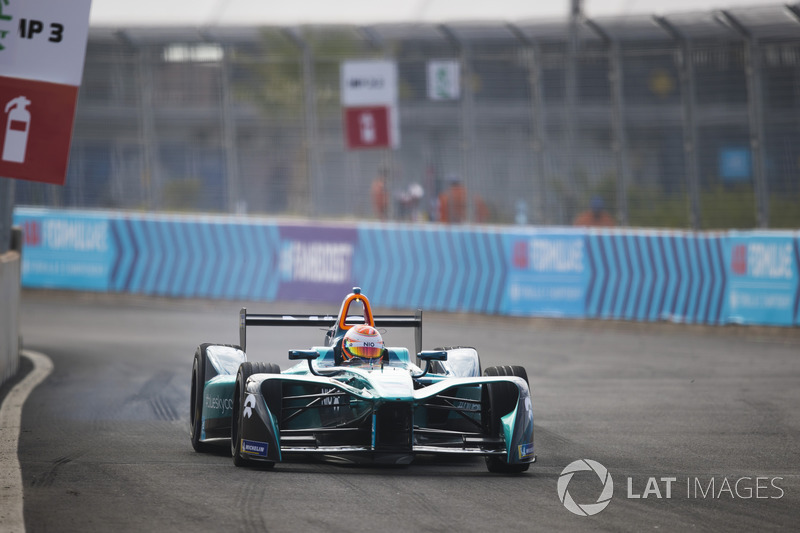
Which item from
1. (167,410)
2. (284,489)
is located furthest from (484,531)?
(167,410)

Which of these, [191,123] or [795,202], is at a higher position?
[191,123]

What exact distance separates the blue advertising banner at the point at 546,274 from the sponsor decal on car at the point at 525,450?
1289cm

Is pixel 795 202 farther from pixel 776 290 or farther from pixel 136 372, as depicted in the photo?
pixel 136 372

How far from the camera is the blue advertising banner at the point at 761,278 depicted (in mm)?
19578

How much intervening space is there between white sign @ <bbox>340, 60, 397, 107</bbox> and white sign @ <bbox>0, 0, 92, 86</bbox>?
12.7m

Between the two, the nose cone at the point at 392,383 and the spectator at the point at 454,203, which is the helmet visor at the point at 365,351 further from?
the spectator at the point at 454,203

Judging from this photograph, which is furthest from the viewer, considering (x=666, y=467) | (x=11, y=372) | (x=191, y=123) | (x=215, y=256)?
(x=191, y=123)

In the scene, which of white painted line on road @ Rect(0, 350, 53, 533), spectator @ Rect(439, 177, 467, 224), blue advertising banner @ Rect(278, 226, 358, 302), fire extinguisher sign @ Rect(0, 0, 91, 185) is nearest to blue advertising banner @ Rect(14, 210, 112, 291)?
blue advertising banner @ Rect(278, 226, 358, 302)

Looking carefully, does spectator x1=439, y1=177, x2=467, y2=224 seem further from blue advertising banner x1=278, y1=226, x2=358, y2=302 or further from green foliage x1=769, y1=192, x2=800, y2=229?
green foliage x1=769, y1=192, x2=800, y2=229

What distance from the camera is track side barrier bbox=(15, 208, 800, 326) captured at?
20359 millimetres

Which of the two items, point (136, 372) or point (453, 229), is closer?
point (136, 372)

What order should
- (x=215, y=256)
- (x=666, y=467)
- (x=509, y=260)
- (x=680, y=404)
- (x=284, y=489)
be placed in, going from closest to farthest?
(x=284, y=489) → (x=666, y=467) → (x=680, y=404) → (x=509, y=260) → (x=215, y=256)

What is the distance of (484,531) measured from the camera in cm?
708

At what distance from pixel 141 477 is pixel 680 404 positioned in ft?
21.0
